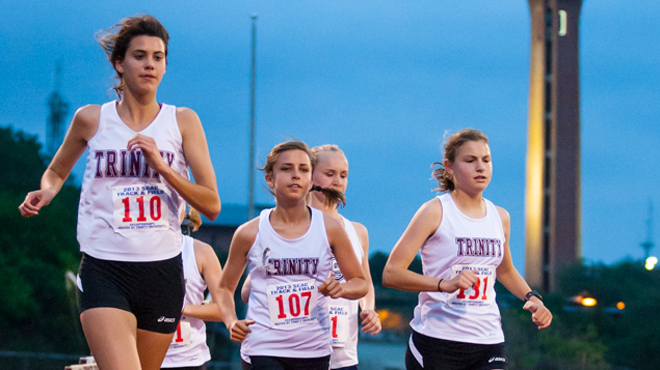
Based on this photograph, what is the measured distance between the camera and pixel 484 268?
4.42 m

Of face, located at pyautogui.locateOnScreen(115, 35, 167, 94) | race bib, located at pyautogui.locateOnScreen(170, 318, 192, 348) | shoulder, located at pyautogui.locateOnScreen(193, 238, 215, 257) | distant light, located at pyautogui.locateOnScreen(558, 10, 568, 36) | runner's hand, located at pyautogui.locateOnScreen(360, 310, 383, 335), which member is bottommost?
race bib, located at pyautogui.locateOnScreen(170, 318, 192, 348)

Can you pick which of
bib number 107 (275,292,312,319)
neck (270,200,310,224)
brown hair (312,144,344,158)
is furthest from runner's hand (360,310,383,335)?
brown hair (312,144,344,158)

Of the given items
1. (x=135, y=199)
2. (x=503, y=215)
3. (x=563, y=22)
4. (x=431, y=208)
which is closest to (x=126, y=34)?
(x=135, y=199)

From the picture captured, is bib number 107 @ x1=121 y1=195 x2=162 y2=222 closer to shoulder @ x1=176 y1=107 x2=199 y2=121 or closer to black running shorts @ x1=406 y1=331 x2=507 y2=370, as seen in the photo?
shoulder @ x1=176 y1=107 x2=199 y2=121

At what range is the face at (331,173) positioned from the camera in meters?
5.58

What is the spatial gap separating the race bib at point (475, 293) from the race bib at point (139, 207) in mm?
1713

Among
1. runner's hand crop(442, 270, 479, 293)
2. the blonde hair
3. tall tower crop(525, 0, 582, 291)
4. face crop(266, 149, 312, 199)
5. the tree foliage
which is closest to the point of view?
runner's hand crop(442, 270, 479, 293)

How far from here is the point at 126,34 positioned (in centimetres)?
350

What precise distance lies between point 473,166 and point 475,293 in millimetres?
720

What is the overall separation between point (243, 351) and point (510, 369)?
20.8 meters

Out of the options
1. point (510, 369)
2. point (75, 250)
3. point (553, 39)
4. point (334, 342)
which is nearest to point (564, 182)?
point (553, 39)

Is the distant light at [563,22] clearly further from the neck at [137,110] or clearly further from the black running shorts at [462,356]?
the neck at [137,110]

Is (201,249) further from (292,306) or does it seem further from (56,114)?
(56,114)

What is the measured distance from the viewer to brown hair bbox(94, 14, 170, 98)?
351 cm
